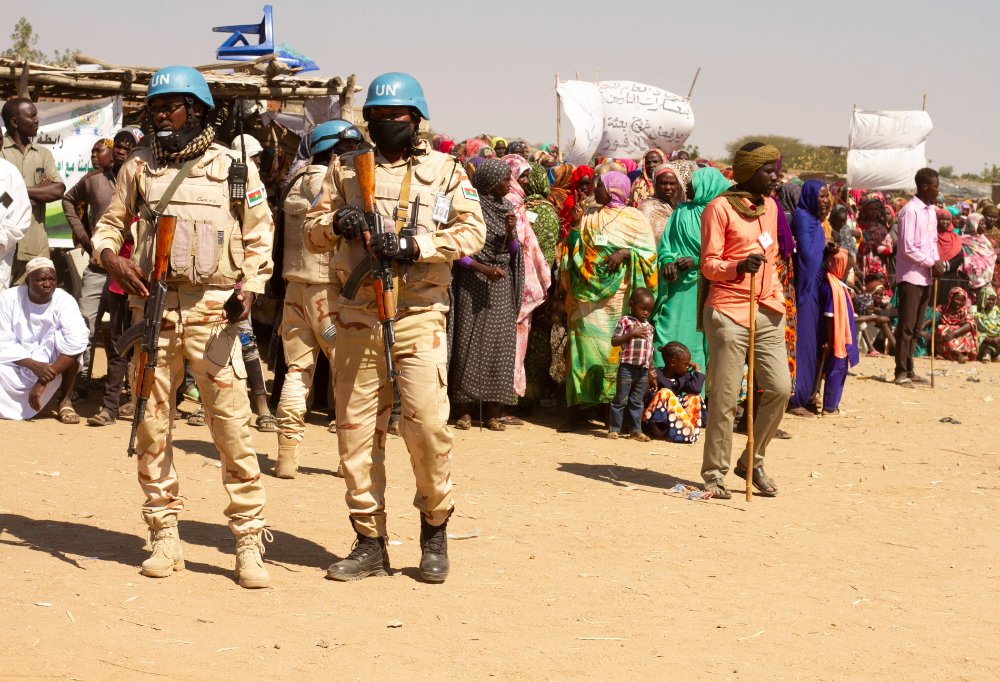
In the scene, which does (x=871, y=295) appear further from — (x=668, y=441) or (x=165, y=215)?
(x=165, y=215)

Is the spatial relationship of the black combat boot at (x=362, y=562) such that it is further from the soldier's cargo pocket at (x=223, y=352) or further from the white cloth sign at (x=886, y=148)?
the white cloth sign at (x=886, y=148)

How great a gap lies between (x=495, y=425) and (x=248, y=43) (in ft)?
17.0

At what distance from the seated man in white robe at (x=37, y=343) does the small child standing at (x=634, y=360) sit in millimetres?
4232

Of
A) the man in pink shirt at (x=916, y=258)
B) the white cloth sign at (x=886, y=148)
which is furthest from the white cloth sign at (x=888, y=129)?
the man in pink shirt at (x=916, y=258)

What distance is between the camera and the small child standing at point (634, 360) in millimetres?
10195

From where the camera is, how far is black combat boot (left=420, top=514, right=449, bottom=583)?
5.86 metres

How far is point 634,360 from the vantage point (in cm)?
1018

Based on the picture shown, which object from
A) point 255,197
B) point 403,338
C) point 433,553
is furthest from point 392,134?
point 433,553

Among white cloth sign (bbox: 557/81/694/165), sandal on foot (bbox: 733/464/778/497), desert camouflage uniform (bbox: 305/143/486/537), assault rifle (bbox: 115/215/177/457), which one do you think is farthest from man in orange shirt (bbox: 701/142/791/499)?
white cloth sign (bbox: 557/81/694/165)

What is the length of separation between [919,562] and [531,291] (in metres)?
4.69

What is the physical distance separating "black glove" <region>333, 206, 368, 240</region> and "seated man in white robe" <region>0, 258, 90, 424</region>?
16.2 feet

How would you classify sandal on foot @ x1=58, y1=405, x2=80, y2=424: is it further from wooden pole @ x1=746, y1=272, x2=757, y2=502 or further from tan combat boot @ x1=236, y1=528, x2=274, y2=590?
wooden pole @ x1=746, y1=272, x2=757, y2=502

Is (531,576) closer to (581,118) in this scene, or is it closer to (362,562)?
(362,562)

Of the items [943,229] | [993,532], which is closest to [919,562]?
[993,532]
